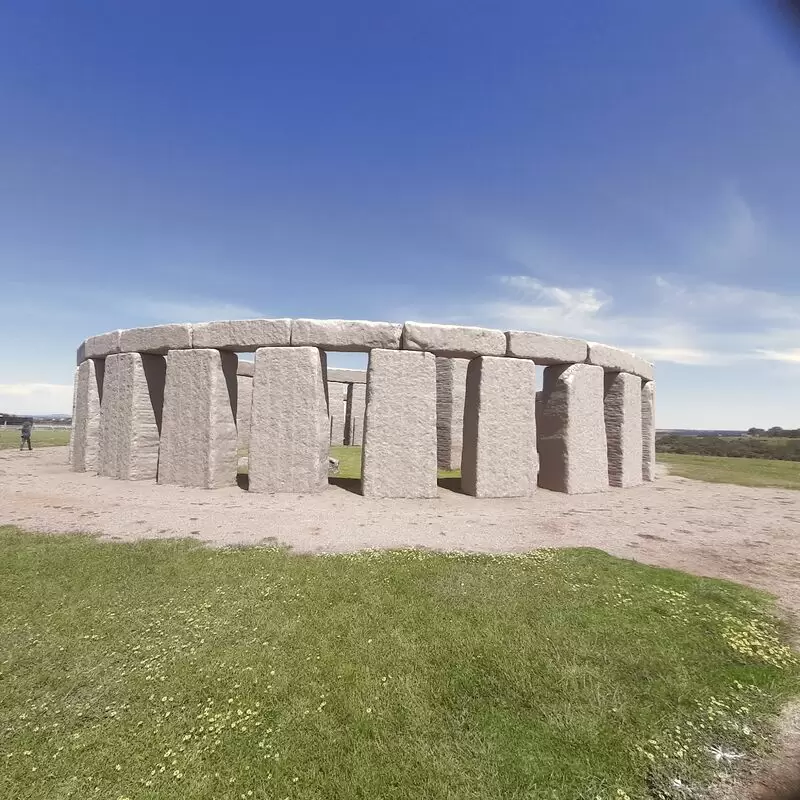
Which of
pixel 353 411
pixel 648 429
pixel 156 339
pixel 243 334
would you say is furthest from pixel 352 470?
pixel 648 429

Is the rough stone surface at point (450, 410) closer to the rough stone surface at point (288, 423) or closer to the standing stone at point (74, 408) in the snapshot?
the rough stone surface at point (288, 423)

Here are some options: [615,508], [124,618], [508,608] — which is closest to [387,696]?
[508,608]

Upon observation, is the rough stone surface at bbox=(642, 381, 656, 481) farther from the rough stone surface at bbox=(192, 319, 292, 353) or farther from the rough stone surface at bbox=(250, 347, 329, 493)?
the rough stone surface at bbox=(192, 319, 292, 353)

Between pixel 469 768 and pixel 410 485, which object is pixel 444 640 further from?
pixel 410 485

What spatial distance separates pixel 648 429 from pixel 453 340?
357 inches

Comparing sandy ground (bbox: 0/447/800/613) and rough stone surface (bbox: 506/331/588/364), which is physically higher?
rough stone surface (bbox: 506/331/588/364)

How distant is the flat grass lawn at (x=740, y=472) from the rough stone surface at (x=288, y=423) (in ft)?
44.0

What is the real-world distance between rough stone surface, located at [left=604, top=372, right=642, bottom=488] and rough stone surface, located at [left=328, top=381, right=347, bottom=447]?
46.7ft

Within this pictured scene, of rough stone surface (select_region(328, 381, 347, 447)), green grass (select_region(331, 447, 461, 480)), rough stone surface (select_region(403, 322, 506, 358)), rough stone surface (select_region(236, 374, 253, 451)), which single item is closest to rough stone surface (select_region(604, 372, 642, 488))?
rough stone surface (select_region(403, 322, 506, 358))

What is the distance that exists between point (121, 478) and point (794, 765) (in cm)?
1331

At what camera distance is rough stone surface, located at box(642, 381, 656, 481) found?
14.3 m

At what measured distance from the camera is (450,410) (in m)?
15.1

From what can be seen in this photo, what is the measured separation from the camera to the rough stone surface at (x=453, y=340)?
9.97 m

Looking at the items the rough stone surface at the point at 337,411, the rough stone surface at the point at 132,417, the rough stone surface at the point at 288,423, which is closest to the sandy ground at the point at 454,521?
the rough stone surface at the point at 288,423
